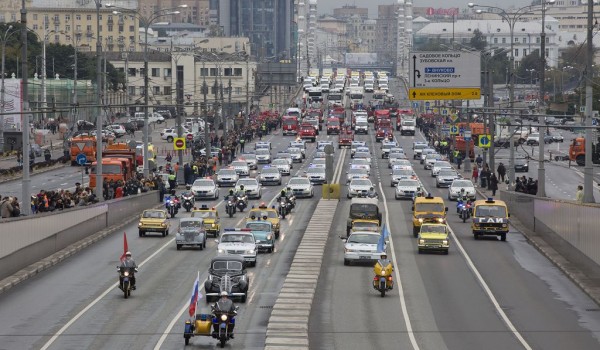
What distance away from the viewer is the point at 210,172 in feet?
303

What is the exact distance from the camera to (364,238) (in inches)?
1948

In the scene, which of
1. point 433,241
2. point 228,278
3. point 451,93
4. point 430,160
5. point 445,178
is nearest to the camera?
point 228,278

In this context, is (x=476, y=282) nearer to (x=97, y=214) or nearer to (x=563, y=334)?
(x=563, y=334)

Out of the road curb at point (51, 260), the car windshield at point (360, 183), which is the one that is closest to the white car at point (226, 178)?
the car windshield at point (360, 183)

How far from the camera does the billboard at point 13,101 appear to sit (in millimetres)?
99375

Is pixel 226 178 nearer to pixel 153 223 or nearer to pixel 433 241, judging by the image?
pixel 153 223

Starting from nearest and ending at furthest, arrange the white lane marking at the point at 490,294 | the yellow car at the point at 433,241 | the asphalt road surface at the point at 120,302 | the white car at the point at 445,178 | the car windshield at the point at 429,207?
the asphalt road surface at the point at 120,302, the white lane marking at the point at 490,294, the yellow car at the point at 433,241, the car windshield at the point at 429,207, the white car at the point at 445,178

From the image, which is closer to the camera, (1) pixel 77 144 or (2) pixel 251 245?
(2) pixel 251 245

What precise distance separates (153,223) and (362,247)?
11.5 meters

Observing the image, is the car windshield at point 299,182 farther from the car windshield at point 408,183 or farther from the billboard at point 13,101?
the billboard at point 13,101

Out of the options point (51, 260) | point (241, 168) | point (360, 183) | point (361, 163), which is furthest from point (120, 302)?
point (361, 163)

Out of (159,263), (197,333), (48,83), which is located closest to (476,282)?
(159,263)

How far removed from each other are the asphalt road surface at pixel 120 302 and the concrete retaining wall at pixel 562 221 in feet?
31.8

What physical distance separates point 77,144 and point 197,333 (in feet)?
198
